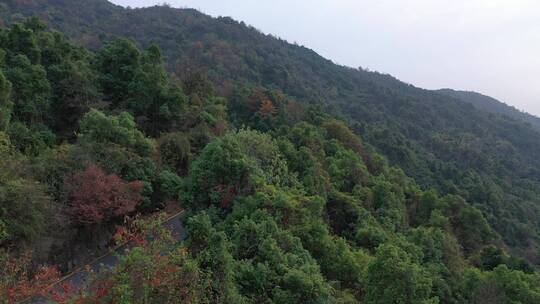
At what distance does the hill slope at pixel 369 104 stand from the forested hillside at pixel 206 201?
5.01 m

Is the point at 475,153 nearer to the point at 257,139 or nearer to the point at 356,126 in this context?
the point at 356,126

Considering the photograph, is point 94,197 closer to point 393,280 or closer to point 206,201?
point 206,201

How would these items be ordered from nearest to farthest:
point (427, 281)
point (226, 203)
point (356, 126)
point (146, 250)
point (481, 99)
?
point (146, 250) → point (427, 281) → point (226, 203) → point (356, 126) → point (481, 99)

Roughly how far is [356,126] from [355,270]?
46.5 m

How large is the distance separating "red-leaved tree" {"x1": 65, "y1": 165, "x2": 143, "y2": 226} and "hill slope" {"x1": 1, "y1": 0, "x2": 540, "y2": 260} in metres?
27.5

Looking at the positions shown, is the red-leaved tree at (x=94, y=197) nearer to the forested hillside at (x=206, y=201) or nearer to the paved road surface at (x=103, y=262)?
the forested hillside at (x=206, y=201)

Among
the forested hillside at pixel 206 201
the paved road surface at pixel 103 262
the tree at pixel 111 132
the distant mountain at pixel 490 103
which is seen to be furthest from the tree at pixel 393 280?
the distant mountain at pixel 490 103

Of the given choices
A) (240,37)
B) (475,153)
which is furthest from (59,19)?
(475,153)

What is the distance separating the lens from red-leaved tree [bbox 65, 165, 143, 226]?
15.9 m

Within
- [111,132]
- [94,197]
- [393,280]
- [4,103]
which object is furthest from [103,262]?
[393,280]

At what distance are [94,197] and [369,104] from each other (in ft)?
270

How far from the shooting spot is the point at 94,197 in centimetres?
1614

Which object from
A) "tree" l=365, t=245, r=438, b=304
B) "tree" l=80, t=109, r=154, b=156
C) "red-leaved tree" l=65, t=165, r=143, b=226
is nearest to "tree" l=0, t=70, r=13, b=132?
"tree" l=80, t=109, r=154, b=156

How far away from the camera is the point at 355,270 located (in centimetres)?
1789
